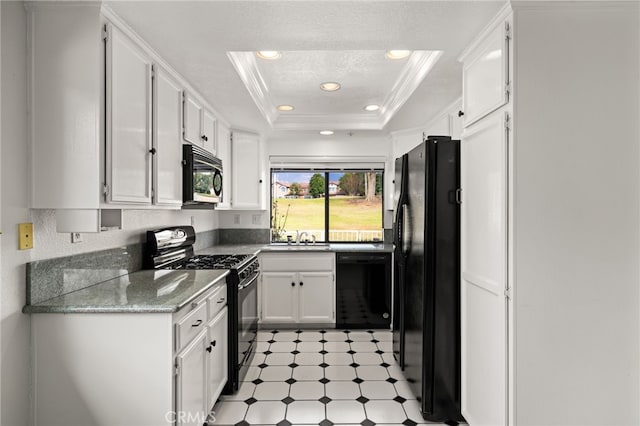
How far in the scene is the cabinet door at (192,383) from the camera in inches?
67.5

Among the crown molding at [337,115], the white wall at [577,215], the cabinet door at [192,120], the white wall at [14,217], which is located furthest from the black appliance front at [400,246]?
the white wall at [14,217]

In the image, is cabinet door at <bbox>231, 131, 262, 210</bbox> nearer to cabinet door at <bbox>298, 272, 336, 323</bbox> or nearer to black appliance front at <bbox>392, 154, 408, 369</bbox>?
cabinet door at <bbox>298, 272, 336, 323</bbox>

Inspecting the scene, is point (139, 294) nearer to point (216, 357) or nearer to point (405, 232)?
point (216, 357)

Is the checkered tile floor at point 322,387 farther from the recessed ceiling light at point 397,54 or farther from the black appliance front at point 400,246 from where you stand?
the recessed ceiling light at point 397,54

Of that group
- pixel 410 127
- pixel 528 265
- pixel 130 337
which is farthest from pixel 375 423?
pixel 410 127

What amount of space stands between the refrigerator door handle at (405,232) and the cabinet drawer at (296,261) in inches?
52.6

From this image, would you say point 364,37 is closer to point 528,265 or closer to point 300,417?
point 528,265

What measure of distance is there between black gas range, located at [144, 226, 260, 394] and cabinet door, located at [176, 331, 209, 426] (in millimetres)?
493

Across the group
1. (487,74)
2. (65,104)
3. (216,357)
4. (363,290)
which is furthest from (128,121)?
(363,290)

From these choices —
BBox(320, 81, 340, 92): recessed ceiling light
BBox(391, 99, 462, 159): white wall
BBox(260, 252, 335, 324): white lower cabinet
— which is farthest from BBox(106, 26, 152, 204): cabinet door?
BBox(391, 99, 462, 159): white wall

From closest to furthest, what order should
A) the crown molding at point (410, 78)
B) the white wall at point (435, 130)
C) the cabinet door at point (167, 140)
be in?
the cabinet door at point (167, 140) → the crown molding at point (410, 78) → the white wall at point (435, 130)

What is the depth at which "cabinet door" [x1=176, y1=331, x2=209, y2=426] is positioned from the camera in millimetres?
1714

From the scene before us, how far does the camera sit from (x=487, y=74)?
184cm

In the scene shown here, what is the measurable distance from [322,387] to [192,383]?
1.18 m
